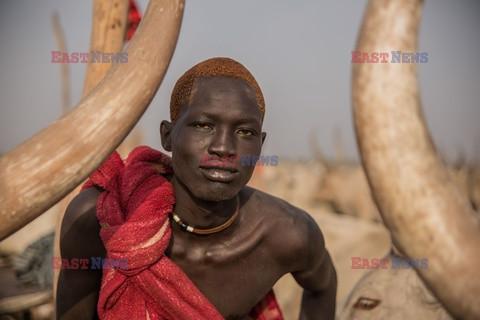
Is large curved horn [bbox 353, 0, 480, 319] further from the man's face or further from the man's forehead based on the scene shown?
the man's forehead

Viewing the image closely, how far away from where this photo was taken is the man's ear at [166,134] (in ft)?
7.70

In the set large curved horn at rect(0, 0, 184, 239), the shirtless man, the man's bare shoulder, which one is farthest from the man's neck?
large curved horn at rect(0, 0, 184, 239)

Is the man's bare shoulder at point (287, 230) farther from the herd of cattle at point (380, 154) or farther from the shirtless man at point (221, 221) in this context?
the herd of cattle at point (380, 154)

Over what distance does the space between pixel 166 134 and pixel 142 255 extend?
0.56 meters

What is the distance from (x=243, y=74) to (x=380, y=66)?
50.0 inches

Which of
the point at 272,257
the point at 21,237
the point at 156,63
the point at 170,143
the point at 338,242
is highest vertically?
the point at 156,63

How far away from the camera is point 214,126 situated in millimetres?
2113

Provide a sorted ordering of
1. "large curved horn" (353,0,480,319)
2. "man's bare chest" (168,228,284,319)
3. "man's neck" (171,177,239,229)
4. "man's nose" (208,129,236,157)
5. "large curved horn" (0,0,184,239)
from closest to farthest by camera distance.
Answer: "large curved horn" (353,0,480,319), "large curved horn" (0,0,184,239), "man's nose" (208,129,236,157), "man's neck" (171,177,239,229), "man's bare chest" (168,228,284,319)

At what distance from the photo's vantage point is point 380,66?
1.07 m

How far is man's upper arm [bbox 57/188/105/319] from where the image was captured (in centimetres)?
237

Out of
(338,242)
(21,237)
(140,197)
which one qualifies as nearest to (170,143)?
(140,197)

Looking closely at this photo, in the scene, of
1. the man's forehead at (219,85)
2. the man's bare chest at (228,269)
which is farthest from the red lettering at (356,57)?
the man's bare chest at (228,269)

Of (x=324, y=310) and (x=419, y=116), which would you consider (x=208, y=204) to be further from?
(x=419, y=116)

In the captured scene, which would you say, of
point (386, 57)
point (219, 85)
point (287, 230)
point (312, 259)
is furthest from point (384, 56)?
point (312, 259)
